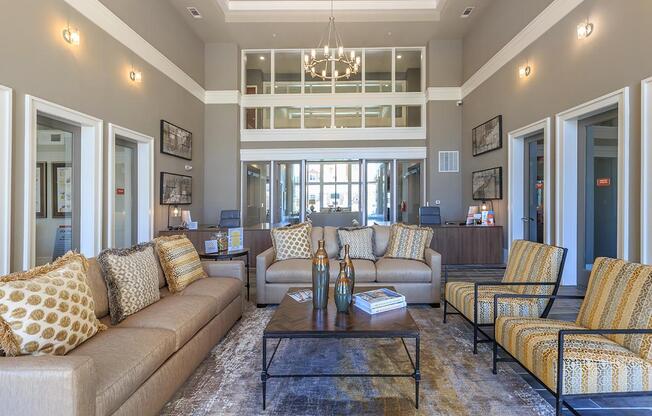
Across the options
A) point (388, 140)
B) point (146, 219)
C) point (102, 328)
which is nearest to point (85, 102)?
point (146, 219)

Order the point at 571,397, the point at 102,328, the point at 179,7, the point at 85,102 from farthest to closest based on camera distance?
the point at 179,7
the point at 85,102
the point at 102,328
the point at 571,397

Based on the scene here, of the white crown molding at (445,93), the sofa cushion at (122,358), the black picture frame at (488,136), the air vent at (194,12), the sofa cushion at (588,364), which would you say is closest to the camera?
the sofa cushion at (122,358)

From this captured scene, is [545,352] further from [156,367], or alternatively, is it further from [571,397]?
[156,367]

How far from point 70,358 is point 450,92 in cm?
862

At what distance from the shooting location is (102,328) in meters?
2.19

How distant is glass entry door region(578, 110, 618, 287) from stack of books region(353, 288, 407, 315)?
348 centimetres

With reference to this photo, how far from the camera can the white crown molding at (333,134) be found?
28.1 ft

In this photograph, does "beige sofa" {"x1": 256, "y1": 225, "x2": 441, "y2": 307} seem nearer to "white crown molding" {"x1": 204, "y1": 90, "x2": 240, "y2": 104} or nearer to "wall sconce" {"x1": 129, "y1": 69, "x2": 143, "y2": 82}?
"wall sconce" {"x1": 129, "y1": 69, "x2": 143, "y2": 82}

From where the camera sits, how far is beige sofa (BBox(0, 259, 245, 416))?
55.0 inches

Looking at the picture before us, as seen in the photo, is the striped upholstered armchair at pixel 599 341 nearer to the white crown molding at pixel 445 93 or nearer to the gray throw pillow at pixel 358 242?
the gray throw pillow at pixel 358 242

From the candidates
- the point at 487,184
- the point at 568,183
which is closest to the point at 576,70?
the point at 568,183

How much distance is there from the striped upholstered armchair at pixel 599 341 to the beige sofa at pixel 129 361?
2.20 m

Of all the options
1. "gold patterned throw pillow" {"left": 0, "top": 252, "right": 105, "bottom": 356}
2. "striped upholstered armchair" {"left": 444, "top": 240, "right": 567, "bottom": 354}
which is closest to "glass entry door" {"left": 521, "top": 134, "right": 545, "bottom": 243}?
"striped upholstered armchair" {"left": 444, "top": 240, "right": 567, "bottom": 354}

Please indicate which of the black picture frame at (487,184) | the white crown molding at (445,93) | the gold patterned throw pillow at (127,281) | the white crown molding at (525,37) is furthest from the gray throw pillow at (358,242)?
the white crown molding at (445,93)
